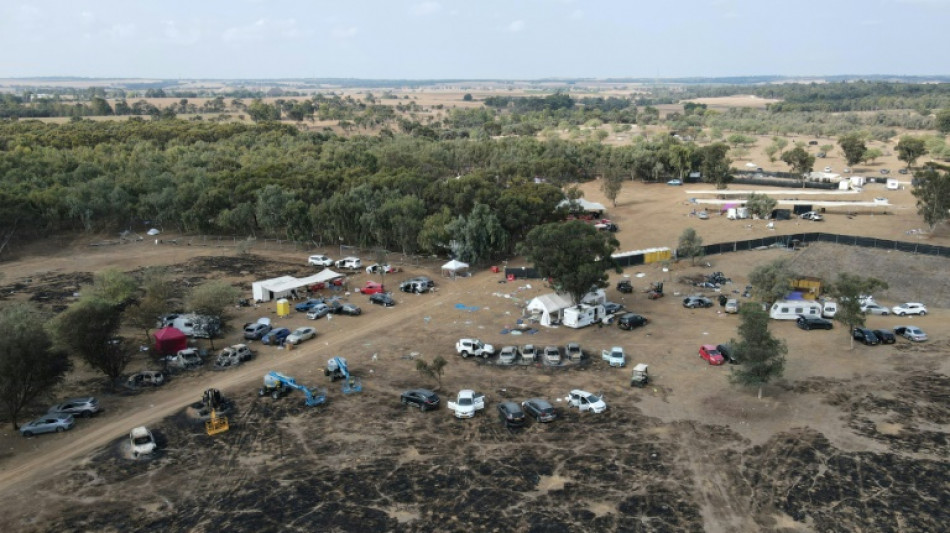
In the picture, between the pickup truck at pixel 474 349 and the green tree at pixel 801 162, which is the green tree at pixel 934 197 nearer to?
the green tree at pixel 801 162

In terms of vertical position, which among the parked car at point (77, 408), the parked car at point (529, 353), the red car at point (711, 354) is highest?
the red car at point (711, 354)

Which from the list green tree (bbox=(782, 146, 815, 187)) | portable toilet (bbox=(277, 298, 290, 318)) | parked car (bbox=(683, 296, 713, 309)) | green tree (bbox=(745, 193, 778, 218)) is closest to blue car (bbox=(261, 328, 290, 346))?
portable toilet (bbox=(277, 298, 290, 318))

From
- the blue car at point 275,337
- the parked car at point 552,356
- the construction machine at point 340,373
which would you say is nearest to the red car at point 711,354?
the parked car at point 552,356

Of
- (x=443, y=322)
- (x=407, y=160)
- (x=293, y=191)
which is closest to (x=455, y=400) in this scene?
(x=443, y=322)

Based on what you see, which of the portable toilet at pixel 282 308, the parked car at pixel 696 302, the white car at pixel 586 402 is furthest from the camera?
the portable toilet at pixel 282 308

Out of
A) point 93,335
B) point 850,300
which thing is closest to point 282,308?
point 93,335

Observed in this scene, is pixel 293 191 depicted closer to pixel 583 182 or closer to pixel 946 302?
pixel 583 182
